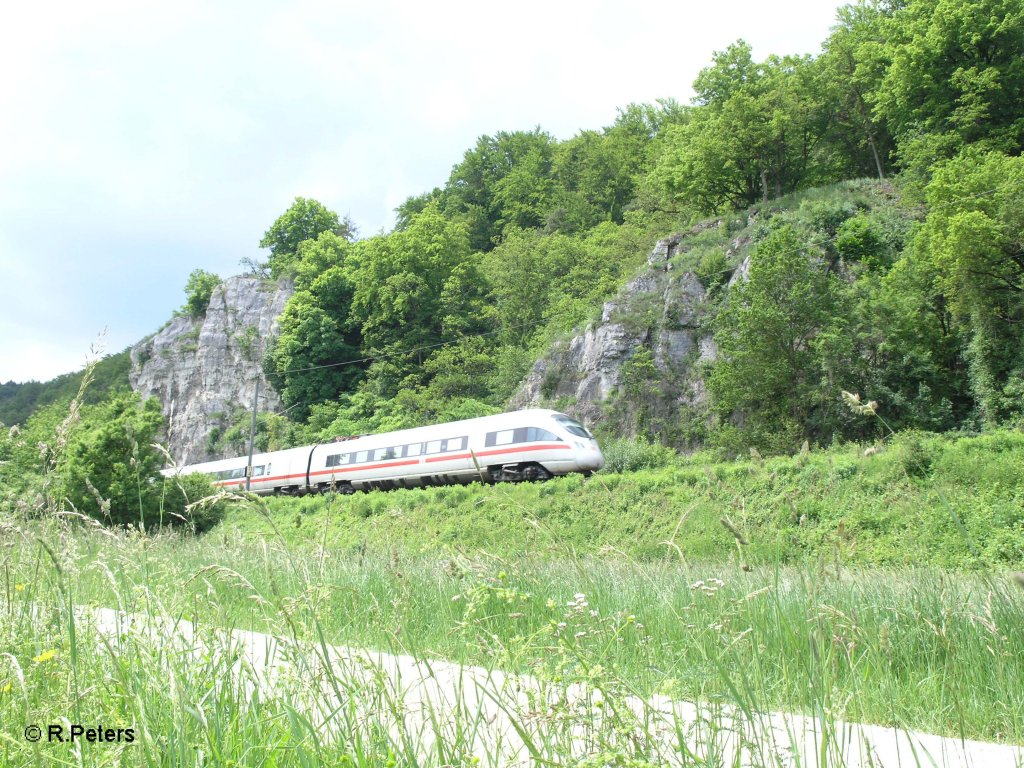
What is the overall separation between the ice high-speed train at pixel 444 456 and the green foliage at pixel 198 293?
42.6 m

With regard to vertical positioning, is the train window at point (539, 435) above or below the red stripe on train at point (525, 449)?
above

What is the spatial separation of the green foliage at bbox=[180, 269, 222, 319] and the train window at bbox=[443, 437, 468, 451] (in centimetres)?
5277

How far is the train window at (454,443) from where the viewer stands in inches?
1058

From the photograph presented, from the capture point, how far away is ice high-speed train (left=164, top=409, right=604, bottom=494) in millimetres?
24469

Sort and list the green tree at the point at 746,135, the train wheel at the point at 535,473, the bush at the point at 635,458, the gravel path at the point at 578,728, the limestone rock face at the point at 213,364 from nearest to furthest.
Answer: the gravel path at the point at 578,728 → the train wheel at the point at 535,473 → the bush at the point at 635,458 → the green tree at the point at 746,135 → the limestone rock face at the point at 213,364

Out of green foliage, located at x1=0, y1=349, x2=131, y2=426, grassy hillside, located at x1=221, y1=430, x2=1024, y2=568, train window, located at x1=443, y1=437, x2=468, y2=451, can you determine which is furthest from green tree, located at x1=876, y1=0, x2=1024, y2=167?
green foliage, located at x1=0, y1=349, x2=131, y2=426

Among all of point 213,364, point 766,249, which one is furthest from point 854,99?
point 213,364

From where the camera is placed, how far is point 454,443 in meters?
27.2

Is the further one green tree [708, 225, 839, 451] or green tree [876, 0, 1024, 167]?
green tree [876, 0, 1024, 167]

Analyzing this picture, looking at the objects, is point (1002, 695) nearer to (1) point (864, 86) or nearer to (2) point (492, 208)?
(1) point (864, 86)

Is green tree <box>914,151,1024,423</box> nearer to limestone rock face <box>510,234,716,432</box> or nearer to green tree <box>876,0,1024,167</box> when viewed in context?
green tree <box>876,0,1024,167</box>

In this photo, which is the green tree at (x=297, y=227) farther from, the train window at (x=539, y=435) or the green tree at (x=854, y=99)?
the train window at (x=539, y=435)

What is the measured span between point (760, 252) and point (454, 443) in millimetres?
12410

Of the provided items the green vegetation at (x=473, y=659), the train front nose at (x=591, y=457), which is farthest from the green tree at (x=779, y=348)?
the green vegetation at (x=473, y=659)
